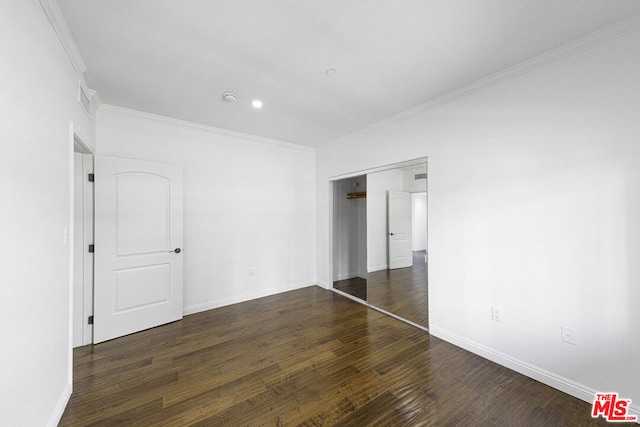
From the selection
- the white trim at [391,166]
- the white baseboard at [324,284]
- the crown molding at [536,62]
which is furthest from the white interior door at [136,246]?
the crown molding at [536,62]

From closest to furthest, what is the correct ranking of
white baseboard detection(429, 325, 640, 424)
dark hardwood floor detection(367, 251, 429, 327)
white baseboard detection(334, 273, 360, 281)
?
white baseboard detection(429, 325, 640, 424) → dark hardwood floor detection(367, 251, 429, 327) → white baseboard detection(334, 273, 360, 281)

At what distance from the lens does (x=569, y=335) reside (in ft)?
6.08

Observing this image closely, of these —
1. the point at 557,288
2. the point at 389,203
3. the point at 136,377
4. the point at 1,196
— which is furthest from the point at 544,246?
the point at 136,377

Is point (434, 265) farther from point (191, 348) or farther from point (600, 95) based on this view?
point (191, 348)

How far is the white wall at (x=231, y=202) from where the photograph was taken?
3.08m

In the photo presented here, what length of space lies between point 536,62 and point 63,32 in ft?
11.8

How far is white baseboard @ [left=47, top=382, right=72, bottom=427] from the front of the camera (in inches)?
59.2

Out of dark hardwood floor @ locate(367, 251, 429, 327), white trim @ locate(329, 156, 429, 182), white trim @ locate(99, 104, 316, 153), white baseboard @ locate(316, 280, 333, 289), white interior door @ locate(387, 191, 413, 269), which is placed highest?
white trim @ locate(99, 104, 316, 153)

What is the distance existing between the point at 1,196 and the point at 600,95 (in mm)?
3602
